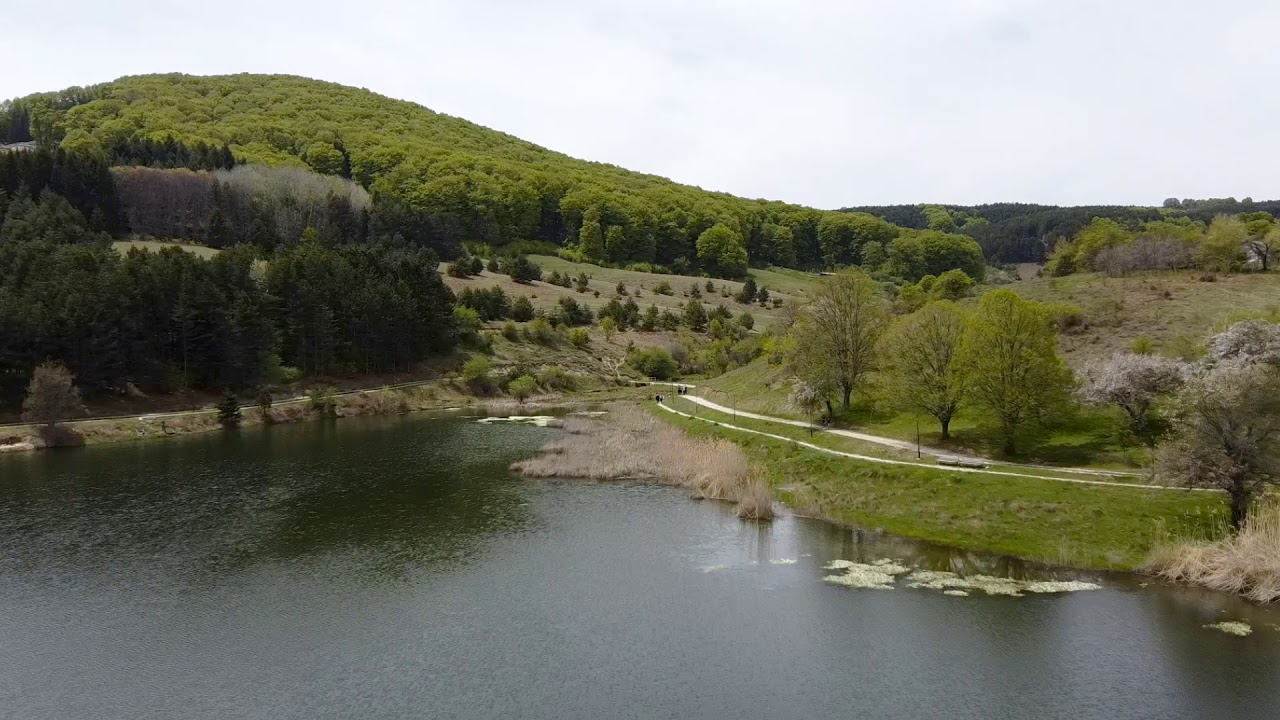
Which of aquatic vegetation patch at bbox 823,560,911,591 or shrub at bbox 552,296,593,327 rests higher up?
shrub at bbox 552,296,593,327

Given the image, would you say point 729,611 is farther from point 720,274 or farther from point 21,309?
point 720,274

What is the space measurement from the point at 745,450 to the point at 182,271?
62132 millimetres

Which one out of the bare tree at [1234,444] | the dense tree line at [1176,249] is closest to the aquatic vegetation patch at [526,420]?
the bare tree at [1234,444]

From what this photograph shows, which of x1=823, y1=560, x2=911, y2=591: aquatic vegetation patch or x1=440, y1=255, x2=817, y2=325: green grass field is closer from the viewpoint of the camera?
x1=823, y1=560, x2=911, y2=591: aquatic vegetation patch

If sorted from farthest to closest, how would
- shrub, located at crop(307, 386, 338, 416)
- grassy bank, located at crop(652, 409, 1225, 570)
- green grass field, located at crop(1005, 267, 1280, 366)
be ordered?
1. shrub, located at crop(307, 386, 338, 416)
2. green grass field, located at crop(1005, 267, 1280, 366)
3. grassy bank, located at crop(652, 409, 1225, 570)

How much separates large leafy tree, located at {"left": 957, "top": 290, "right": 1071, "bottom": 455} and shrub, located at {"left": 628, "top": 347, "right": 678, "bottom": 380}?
6502cm

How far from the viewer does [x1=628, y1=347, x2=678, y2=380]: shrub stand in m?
111

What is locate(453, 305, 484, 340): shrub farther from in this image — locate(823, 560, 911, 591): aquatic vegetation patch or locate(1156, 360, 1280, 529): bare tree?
locate(1156, 360, 1280, 529): bare tree

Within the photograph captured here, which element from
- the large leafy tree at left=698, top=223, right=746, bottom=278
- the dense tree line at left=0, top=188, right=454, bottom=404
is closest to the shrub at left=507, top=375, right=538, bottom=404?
the dense tree line at left=0, top=188, right=454, bottom=404

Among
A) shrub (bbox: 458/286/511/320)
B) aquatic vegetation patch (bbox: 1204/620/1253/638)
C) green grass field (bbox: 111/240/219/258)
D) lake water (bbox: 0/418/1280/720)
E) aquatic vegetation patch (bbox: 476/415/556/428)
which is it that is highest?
green grass field (bbox: 111/240/219/258)

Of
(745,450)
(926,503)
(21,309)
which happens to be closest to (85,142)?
(21,309)

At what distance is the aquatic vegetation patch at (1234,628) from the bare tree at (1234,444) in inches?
239

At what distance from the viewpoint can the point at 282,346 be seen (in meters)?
91.8

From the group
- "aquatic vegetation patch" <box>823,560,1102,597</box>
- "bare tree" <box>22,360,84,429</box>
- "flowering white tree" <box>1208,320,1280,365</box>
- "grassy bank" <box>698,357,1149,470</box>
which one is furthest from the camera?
"bare tree" <box>22,360,84,429</box>
